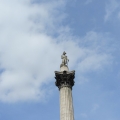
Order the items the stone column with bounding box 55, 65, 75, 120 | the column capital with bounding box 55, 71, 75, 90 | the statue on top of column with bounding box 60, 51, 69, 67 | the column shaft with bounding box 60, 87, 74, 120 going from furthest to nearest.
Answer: the statue on top of column with bounding box 60, 51, 69, 67
the column capital with bounding box 55, 71, 75, 90
the stone column with bounding box 55, 65, 75, 120
the column shaft with bounding box 60, 87, 74, 120

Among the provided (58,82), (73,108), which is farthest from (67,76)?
(73,108)

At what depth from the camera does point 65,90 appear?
28.5m

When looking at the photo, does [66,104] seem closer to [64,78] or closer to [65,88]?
[65,88]

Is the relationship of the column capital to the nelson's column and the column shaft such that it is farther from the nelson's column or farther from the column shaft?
the column shaft

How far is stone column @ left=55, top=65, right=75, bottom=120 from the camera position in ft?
87.5

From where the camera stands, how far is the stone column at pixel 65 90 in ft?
87.5

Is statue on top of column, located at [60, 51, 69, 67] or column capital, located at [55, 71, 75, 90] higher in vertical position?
statue on top of column, located at [60, 51, 69, 67]

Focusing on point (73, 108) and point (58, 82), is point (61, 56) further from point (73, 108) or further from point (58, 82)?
point (73, 108)

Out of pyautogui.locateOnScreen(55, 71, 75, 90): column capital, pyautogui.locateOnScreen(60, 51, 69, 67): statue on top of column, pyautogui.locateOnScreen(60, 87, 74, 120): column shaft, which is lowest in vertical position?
pyautogui.locateOnScreen(60, 87, 74, 120): column shaft

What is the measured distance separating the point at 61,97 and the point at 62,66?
12.0 ft

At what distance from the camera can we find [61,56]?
32469 millimetres

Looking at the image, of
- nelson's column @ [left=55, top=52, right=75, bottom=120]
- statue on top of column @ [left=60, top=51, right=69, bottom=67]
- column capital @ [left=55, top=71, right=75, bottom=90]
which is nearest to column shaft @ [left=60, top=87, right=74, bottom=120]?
nelson's column @ [left=55, top=52, right=75, bottom=120]

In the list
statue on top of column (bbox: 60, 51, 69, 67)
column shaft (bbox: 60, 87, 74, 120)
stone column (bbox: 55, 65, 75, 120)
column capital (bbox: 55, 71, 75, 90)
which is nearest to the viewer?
column shaft (bbox: 60, 87, 74, 120)

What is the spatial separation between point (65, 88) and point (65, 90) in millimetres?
213
